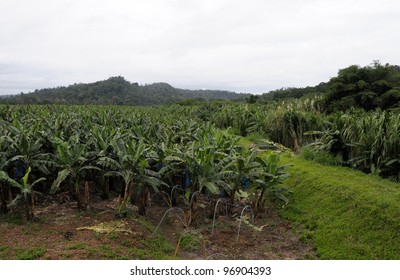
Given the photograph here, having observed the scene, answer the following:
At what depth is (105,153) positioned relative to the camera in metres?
6.25

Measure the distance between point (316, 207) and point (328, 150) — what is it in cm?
310

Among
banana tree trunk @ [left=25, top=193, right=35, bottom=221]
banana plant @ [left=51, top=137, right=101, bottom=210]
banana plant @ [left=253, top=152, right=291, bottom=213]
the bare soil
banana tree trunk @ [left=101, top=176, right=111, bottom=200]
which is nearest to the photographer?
the bare soil

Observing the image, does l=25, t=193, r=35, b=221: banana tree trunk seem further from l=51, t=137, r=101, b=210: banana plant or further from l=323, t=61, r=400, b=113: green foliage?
l=323, t=61, r=400, b=113: green foliage

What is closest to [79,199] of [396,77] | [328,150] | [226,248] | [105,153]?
[105,153]

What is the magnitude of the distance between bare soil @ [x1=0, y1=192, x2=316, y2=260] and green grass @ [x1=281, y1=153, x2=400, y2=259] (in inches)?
13.0

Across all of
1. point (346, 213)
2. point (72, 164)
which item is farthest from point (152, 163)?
point (346, 213)

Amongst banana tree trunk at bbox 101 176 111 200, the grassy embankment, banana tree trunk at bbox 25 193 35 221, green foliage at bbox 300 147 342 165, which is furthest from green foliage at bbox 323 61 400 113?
banana tree trunk at bbox 25 193 35 221

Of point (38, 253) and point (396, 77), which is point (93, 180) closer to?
point (38, 253)

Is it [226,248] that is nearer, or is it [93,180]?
[226,248]

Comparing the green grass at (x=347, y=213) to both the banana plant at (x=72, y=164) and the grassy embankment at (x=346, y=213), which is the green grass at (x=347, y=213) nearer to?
the grassy embankment at (x=346, y=213)

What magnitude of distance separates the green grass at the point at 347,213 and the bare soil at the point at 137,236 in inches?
13.0

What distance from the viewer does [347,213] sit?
5.72 metres

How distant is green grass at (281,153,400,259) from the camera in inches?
193

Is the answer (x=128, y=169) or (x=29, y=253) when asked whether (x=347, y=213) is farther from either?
(x=29, y=253)
